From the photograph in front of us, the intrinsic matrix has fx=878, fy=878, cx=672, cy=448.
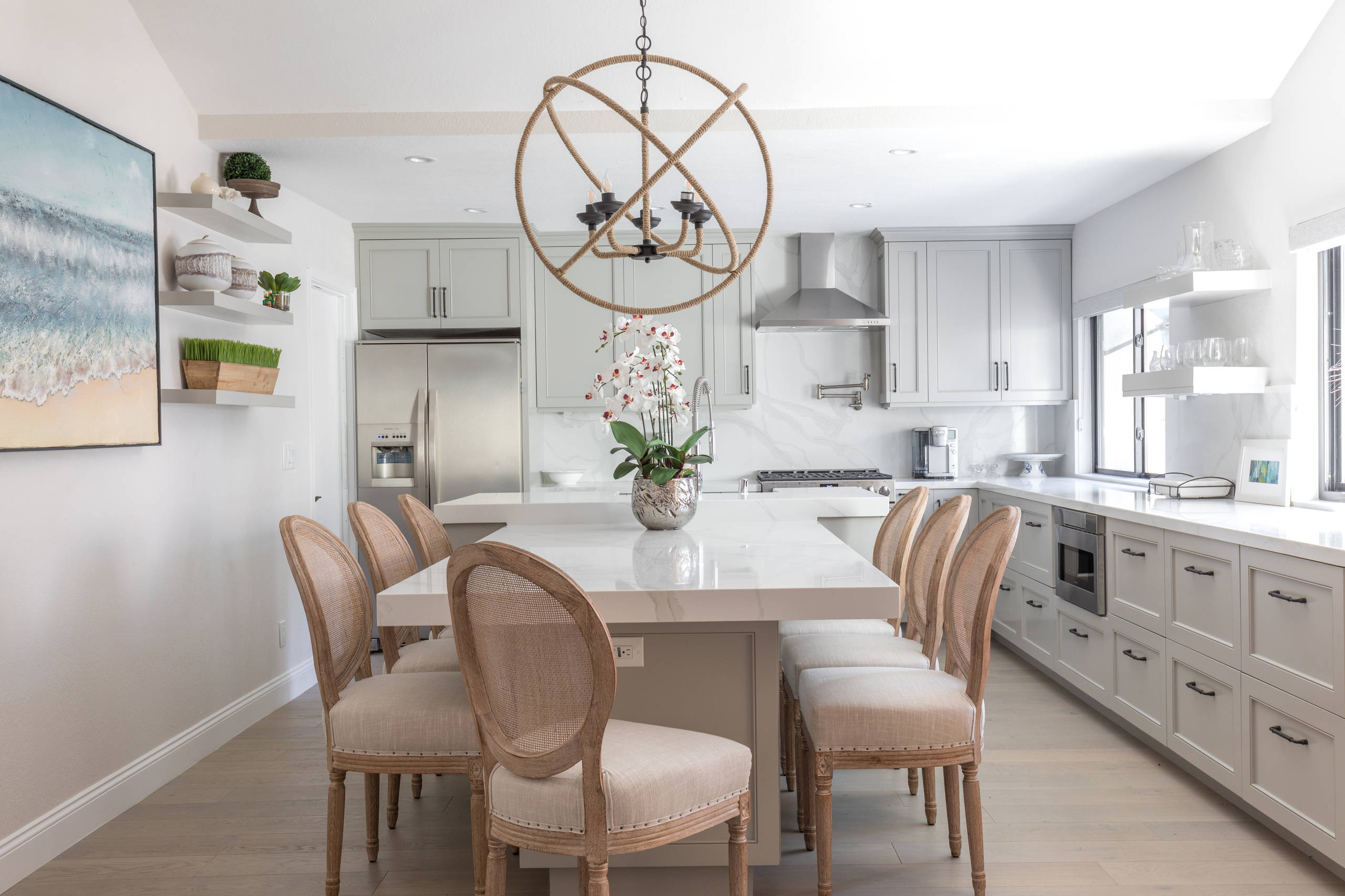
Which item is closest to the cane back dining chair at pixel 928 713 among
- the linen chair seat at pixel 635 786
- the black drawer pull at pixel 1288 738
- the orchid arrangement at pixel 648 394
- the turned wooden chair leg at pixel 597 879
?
the linen chair seat at pixel 635 786

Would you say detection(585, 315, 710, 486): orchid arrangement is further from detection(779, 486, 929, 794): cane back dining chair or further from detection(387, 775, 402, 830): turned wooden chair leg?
detection(387, 775, 402, 830): turned wooden chair leg

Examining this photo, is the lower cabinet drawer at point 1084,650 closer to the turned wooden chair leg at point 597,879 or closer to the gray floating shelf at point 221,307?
the turned wooden chair leg at point 597,879

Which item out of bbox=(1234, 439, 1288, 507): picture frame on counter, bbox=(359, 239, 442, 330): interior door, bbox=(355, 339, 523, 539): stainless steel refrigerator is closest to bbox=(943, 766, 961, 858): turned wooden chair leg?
bbox=(1234, 439, 1288, 507): picture frame on counter

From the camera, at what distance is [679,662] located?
6.51 feet

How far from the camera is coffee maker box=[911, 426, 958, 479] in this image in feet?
17.0

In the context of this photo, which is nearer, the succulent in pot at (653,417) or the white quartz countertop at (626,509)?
the succulent in pot at (653,417)

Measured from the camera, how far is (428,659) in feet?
8.15

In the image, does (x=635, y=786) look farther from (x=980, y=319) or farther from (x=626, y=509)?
(x=980, y=319)

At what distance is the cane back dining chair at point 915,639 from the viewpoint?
2.28 meters

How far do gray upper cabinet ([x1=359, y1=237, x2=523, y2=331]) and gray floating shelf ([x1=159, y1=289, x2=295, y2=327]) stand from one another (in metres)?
1.31

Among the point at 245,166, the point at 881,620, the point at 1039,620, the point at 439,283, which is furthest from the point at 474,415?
the point at 1039,620

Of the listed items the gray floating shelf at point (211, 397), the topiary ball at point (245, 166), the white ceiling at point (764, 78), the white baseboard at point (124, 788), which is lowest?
the white baseboard at point (124, 788)

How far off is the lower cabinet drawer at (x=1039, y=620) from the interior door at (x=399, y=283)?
3.38 meters

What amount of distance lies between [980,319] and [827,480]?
1.28m
